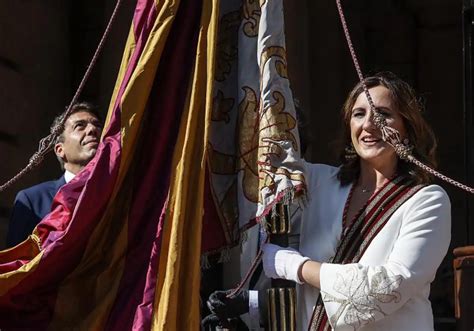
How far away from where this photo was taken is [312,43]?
7.14m

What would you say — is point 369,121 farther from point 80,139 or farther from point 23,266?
point 80,139

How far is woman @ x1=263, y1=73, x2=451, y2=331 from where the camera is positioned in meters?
2.87

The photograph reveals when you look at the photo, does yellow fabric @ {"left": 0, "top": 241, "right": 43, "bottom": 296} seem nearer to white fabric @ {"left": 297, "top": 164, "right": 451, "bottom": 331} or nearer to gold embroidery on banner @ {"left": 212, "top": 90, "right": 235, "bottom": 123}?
gold embroidery on banner @ {"left": 212, "top": 90, "right": 235, "bottom": 123}

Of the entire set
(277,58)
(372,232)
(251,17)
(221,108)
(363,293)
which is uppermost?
(251,17)

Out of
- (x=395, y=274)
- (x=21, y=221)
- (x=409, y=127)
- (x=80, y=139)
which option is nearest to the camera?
(x=395, y=274)

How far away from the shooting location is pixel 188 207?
3.10 m

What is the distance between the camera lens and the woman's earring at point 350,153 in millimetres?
3178

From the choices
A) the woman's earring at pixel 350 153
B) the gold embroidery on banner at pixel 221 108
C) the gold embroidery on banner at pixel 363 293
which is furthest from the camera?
the gold embroidery on banner at pixel 221 108

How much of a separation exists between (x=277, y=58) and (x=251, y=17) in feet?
0.55

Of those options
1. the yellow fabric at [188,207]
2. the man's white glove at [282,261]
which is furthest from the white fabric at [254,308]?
the yellow fabric at [188,207]

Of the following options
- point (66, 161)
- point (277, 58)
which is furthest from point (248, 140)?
point (66, 161)

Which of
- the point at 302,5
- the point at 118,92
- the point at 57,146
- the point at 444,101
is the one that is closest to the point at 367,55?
the point at 444,101

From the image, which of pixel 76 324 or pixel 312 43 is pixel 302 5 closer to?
pixel 312 43

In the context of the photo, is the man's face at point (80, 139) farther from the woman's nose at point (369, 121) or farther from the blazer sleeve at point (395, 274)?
the blazer sleeve at point (395, 274)
